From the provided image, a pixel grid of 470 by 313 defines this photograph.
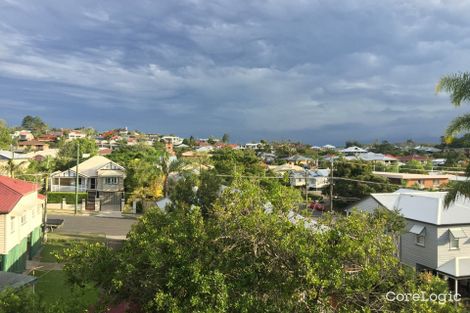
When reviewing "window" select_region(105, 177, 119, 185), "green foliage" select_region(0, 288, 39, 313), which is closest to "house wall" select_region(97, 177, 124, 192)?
"window" select_region(105, 177, 119, 185)

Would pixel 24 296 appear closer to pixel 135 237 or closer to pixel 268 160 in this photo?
pixel 135 237

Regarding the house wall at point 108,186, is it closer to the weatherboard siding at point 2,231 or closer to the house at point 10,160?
the house at point 10,160

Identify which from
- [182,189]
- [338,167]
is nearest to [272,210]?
[182,189]

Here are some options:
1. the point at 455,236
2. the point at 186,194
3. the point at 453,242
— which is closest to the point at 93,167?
the point at 186,194

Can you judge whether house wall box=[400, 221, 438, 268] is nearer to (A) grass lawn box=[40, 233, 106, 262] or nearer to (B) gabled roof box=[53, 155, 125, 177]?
(A) grass lawn box=[40, 233, 106, 262]

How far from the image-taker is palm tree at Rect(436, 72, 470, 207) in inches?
593

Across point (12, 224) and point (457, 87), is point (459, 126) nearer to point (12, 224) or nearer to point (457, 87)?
point (457, 87)

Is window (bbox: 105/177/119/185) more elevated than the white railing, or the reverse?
window (bbox: 105/177/119/185)

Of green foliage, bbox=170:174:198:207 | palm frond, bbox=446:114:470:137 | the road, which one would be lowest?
the road

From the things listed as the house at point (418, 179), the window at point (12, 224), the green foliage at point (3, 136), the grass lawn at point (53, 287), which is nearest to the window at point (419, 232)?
the grass lawn at point (53, 287)

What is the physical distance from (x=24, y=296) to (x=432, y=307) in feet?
30.8

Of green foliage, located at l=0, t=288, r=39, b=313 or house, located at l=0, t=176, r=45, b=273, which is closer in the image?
green foliage, located at l=0, t=288, r=39, b=313

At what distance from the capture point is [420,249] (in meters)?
26.3

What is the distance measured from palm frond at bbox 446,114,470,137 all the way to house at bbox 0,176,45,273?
2202 cm
